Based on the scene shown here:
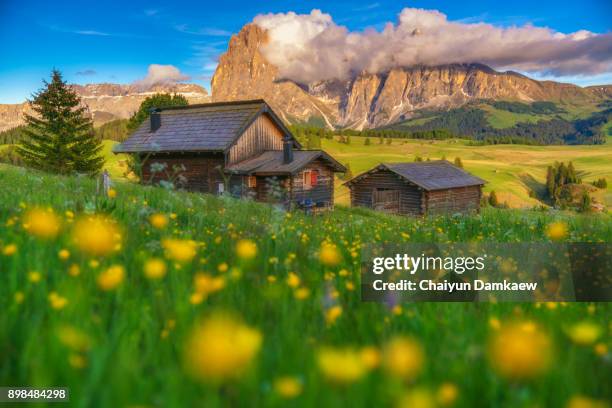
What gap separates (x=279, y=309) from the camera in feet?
7.31

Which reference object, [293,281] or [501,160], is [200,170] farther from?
[501,160]

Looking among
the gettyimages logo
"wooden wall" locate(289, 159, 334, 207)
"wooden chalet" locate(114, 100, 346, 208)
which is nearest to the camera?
the gettyimages logo

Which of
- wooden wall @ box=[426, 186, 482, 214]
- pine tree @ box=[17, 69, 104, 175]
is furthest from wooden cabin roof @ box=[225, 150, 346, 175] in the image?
pine tree @ box=[17, 69, 104, 175]

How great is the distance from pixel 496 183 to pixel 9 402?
114667mm

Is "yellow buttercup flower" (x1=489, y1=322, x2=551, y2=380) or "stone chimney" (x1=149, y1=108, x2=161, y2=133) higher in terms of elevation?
"stone chimney" (x1=149, y1=108, x2=161, y2=133)

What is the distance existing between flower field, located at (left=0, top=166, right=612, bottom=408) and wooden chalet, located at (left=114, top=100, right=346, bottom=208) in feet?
84.8

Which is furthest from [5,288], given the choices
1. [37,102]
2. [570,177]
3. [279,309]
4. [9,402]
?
[570,177]

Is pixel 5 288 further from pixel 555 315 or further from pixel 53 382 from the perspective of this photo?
pixel 555 315

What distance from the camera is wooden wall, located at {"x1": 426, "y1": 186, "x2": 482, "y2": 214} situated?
3864cm

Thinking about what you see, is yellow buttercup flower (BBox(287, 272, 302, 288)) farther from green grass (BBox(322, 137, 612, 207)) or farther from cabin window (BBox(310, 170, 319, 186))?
green grass (BBox(322, 137, 612, 207))

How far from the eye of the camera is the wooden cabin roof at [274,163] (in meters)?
29.0

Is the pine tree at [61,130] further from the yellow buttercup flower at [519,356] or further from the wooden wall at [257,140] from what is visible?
the yellow buttercup flower at [519,356]

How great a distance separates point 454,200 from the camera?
4159cm

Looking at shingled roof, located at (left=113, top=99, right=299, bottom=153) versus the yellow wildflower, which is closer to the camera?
the yellow wildflower
